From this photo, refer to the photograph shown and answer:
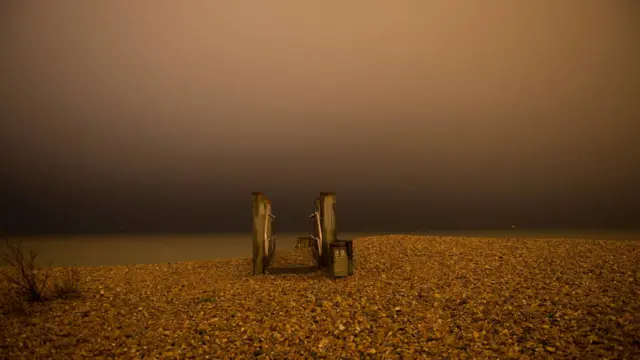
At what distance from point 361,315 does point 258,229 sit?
4695 mm

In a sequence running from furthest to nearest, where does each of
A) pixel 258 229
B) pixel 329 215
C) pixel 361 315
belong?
pixel 329 215, pixel 258 229, pixel 361 315

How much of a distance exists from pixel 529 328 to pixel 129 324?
6361 millimetres

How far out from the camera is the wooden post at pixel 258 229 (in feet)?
35.7

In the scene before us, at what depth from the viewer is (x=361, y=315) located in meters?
6.88

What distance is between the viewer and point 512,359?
213 inches

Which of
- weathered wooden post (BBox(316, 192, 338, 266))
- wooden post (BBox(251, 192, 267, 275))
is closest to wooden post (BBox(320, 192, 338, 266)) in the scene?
weathered wooden post (BBox(316, 192, 338, 266))

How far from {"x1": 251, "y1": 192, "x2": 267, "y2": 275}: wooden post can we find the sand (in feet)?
2.47

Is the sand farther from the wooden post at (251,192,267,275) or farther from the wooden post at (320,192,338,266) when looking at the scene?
the wooden post at (320,192,338,266)

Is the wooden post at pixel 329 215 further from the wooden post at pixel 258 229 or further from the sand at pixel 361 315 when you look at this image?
the wooden post at pixel 258 229

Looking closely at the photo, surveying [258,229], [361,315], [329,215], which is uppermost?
[329,215]

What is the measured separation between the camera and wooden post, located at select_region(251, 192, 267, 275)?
10875 millimetres

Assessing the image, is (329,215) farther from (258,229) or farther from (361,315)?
(361,315)

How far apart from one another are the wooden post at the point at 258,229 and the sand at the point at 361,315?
753 millimetres

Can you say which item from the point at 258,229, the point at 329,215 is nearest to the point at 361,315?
the point at 329,215
